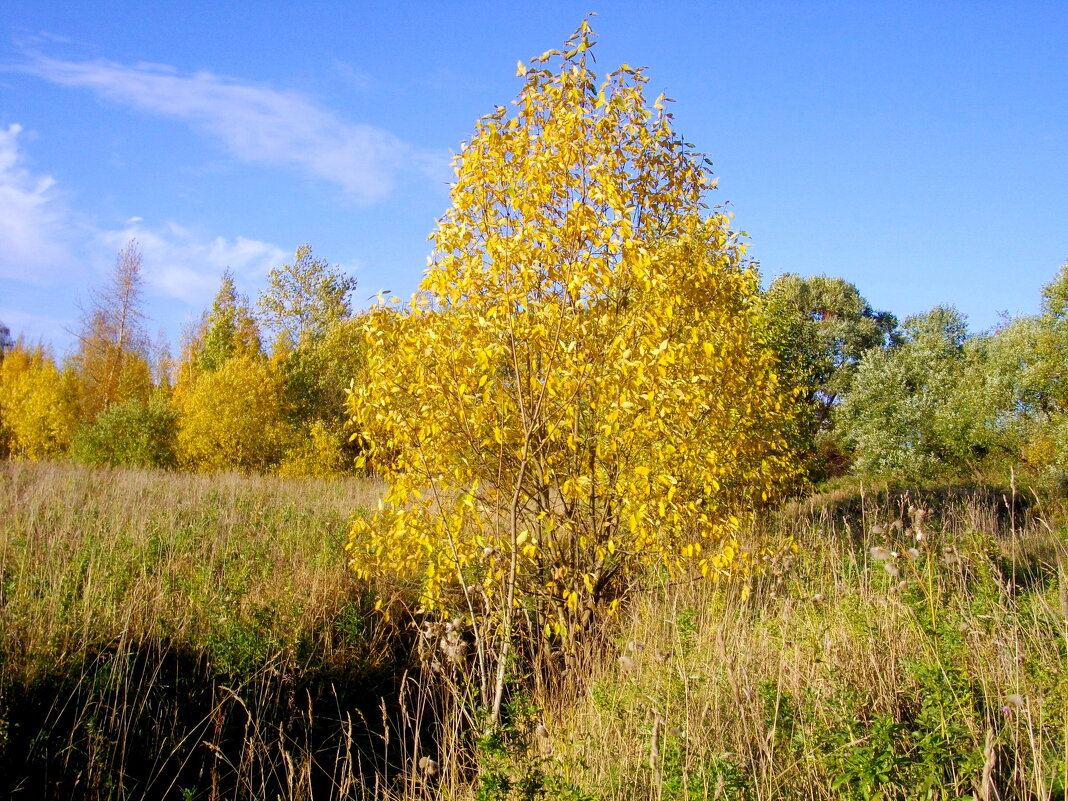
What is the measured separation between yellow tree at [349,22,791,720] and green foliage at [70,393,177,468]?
52.8 ft

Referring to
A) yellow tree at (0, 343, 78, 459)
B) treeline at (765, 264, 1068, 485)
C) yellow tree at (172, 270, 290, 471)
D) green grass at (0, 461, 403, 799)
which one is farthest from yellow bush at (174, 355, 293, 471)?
treeline at (765, 264, 1068, 485)

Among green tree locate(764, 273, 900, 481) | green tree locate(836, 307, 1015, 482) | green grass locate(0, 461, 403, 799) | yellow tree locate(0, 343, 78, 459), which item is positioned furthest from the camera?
A: green tree locate(764, 273, 900, 481)

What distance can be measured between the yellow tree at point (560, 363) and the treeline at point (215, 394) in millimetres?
14095

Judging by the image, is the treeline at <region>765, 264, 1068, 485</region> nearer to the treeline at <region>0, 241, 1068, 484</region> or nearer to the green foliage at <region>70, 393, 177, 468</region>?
the treeline at <region>0, 241, 1068, 484</region>

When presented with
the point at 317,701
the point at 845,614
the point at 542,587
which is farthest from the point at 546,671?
the point at 845,614

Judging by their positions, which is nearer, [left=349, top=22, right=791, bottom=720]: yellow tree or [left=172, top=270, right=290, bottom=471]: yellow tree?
[left=349, top=22, right=791, bottom=720]: yellow tree

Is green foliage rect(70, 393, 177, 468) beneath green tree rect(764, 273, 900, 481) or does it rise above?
beneath

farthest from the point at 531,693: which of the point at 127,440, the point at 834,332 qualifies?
the point at 834,332

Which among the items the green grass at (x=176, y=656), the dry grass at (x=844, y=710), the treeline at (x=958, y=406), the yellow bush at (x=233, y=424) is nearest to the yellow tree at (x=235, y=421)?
the yellow bush at (x=233, y=424)

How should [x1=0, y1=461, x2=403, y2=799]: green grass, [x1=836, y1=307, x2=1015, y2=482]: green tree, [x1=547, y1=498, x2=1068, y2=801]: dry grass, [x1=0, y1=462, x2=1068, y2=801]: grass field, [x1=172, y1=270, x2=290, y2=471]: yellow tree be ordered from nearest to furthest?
[x1=547, y1=498, x2=1068, y2=801]: dry grass
[x1=0, y1=462, x2=1068, y2=801]: grass field
[x1=0, y1=461, x2=403, y2=799]: green grass
[x1=172, y1=270, x2=290, y2=471]: yellow tree
[x1=836, y1=307, x2=1015, y2=482]: green tree

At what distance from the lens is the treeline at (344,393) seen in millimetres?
18328

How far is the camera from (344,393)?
1745 centimetres

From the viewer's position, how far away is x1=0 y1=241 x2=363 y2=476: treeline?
60.3 ft

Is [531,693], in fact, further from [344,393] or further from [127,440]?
[127,440]
